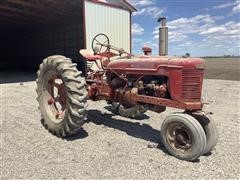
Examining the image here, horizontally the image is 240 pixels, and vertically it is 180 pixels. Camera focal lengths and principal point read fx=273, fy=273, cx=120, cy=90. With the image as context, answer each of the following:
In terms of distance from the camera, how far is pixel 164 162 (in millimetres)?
3484

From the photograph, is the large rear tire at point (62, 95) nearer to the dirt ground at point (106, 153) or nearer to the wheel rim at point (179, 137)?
the dirt ground at point (106, 153)

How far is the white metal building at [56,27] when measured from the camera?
12805 millimetres

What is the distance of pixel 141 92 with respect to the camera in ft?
14.2

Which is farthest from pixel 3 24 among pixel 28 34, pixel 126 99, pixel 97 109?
pixel 126 99

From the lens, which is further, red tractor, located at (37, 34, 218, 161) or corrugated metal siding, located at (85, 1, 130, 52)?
corrugated metal siding, located at (85, 1, 130, 52)

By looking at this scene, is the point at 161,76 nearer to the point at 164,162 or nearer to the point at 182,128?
the point at 182,128

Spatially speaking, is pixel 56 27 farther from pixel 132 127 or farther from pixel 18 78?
pixel 132 127

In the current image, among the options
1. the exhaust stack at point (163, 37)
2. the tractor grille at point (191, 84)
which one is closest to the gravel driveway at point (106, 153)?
the tractor grille at point (191, 84)

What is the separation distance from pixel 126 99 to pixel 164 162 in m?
1.38

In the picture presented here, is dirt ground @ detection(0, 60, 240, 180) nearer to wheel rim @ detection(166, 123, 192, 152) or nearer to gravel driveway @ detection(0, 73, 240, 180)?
gravel driveway @ detection(0, 73, 240, 180)

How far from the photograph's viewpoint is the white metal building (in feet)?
42.0

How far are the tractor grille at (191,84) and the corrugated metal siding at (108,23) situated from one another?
905cm

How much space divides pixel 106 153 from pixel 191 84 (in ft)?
4.93

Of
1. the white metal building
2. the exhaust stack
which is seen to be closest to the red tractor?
the exhaust stack
